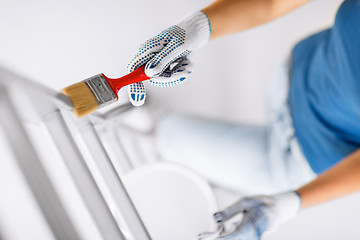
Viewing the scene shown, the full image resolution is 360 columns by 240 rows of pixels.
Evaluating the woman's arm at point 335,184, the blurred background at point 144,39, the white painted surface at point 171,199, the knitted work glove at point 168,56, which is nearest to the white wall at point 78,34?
the blurred background at point 144,39

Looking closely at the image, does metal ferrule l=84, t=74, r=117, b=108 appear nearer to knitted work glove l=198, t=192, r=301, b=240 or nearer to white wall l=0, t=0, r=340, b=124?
white wall l=0, t=0, r=340, b=124

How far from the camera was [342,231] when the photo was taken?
38.4 inches

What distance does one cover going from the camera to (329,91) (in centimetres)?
72

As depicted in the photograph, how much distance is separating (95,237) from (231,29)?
0.50 m

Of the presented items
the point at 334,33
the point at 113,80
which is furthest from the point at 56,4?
the point at 334,33

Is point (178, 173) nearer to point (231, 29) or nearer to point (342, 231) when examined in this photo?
point (231, 29)

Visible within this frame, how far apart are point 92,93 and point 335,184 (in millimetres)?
568

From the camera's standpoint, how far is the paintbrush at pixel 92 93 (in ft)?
1.22

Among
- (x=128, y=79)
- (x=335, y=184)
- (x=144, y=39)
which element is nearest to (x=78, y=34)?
(x=144, y=39)

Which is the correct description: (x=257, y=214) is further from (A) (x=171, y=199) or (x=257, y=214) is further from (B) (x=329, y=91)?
(B) (x=329, y=91)

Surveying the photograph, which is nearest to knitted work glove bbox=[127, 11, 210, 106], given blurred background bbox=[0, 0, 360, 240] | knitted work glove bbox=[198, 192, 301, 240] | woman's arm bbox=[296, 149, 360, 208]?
blurred background bbox=[0, 0, 360, 240]

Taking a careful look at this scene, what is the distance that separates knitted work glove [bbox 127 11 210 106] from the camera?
47 centimetres

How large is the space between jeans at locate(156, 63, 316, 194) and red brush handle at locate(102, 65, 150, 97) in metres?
0.50

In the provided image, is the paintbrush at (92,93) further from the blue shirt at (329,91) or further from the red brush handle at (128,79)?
the blue shirt at (329,91)
